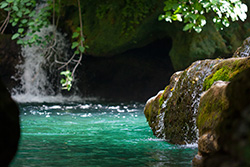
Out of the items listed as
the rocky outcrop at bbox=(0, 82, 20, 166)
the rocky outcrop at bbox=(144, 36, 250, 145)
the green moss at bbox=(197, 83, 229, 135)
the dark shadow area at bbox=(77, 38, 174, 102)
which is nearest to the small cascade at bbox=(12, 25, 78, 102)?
the dark shadow area at bbox=(77, 38, 174, 102)

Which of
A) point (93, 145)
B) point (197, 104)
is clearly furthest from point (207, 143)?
point (93, 145)

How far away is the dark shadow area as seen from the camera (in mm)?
15297

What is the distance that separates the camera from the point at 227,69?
5.00 m

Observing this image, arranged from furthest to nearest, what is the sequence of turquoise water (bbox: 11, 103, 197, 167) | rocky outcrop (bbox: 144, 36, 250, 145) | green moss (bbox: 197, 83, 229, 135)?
rocky outcrop (bbox: 144, 36, 250, 145)
turquoise water (bbox: 11, 103, 197, 167)
green moss (bbox: 197, 83, 229, 135)

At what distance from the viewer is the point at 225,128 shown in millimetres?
1803

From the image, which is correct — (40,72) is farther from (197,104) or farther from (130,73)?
(197,104)

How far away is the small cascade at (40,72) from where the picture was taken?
1419 centimetres

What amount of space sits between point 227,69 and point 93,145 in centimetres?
216

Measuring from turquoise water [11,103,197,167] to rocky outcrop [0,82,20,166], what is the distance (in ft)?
7.76

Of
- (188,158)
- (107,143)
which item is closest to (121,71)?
(107,143)

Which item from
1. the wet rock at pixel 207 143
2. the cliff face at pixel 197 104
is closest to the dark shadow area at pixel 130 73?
the cliff face at pixel 197 104

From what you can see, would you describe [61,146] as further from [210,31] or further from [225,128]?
[210,31]

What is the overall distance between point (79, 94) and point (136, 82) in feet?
8.28

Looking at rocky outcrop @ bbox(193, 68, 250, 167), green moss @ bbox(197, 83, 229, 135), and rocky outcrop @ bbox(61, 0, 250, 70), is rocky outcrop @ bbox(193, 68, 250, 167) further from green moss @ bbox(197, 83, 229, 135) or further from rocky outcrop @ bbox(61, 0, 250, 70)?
rocky outcrop @ bbox(61, 0, 250, 70)
